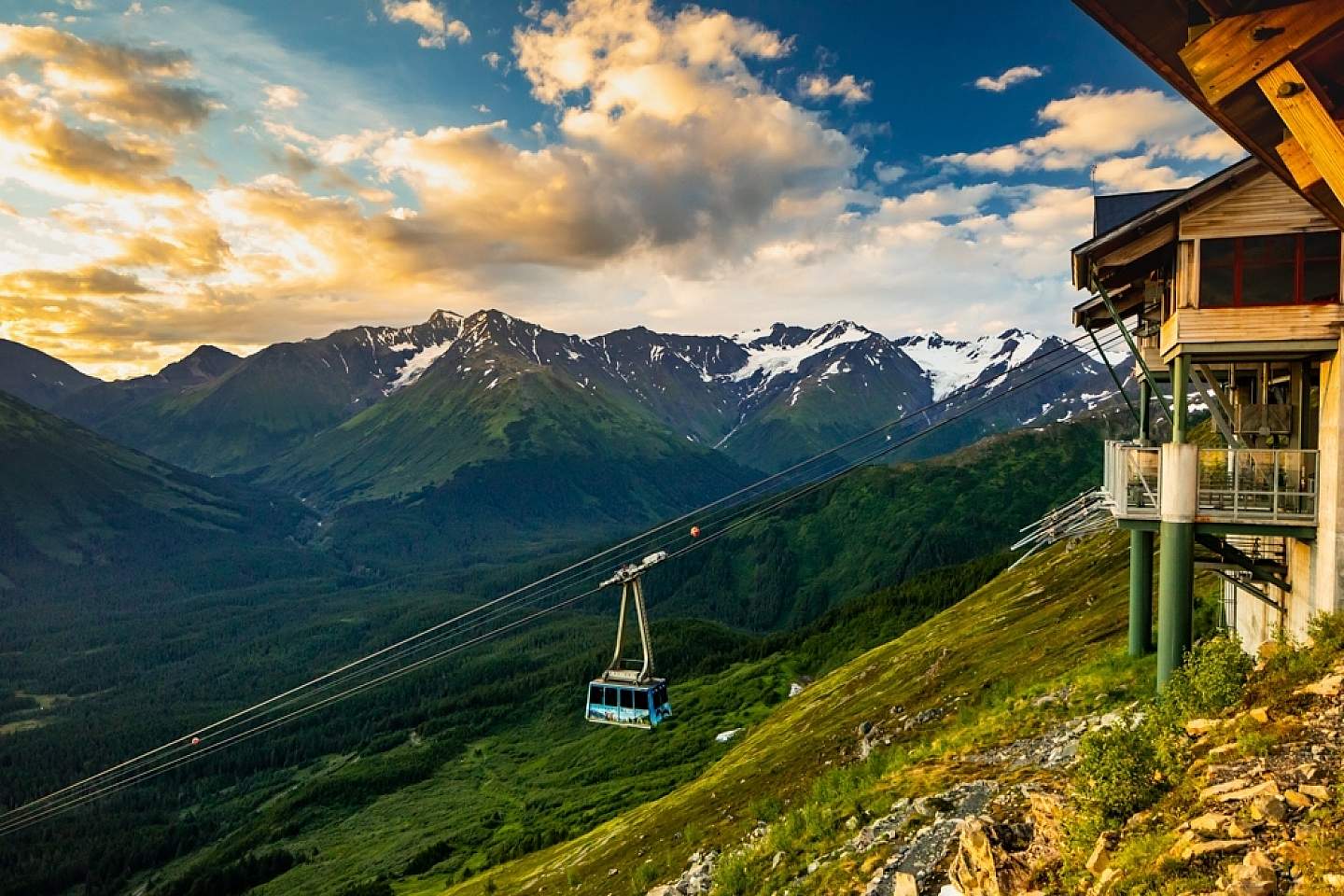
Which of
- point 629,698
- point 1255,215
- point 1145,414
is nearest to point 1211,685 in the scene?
point 1255,215

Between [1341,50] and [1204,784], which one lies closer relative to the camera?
[1341,50]

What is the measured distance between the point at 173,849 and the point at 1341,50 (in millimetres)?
251911

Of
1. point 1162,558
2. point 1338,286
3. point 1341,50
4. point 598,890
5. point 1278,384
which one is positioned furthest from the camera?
point 598,890

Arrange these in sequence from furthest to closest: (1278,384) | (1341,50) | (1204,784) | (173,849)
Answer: (173,849) < (1278,384) < (1204,784) < (1341,50)

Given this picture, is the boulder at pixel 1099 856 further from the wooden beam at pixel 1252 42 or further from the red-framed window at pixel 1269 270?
the red-framed window at pixel 1269 270

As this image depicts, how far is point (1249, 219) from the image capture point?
71.0 feet

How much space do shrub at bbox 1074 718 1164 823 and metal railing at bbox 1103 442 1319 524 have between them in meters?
8.93

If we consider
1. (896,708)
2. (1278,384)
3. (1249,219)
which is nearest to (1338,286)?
(1249,219)

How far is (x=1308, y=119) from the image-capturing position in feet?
25.6

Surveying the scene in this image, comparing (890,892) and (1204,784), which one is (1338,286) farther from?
(890,892)

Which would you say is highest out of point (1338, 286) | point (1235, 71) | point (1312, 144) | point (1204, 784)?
point (1338, 286)

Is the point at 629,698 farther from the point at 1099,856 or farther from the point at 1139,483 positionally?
the point at 1099,856

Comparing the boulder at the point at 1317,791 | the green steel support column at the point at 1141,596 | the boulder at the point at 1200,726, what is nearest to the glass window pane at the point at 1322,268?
the green steel support column at the point at 1141,596

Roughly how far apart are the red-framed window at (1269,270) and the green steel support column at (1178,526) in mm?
2121
